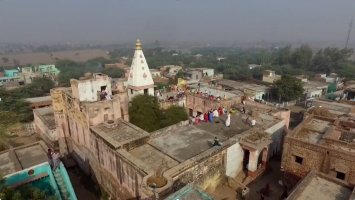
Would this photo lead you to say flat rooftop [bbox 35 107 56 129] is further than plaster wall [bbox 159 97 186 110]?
No

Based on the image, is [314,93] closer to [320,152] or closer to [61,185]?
[320,152]

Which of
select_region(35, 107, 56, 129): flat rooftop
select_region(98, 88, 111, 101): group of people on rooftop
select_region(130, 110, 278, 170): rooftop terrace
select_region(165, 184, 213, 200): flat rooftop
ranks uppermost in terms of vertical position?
select_region(98, 88, 111, 101): group of people on rooftop

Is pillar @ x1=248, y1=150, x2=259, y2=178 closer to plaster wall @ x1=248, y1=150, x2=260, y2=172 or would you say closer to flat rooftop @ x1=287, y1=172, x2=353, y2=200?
plaster wall @ x1=248, y1=150, x2=260, y2=172

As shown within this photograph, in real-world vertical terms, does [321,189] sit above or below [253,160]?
above

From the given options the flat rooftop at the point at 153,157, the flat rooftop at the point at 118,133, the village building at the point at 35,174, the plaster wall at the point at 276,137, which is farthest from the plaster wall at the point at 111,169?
the plaster wall at the point at 276,137

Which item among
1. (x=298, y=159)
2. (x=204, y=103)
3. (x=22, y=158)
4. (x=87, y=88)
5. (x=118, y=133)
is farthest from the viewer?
(x=204, y=103)

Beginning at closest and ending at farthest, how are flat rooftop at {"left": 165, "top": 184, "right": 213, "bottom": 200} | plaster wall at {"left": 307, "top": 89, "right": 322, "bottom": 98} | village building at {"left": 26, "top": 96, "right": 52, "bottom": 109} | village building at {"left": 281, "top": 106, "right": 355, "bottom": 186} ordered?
1. flat rooftop at {"left": 165, "top": 184, "right": 213, "bottom": 200}
2. village building at {"left": 281, "top": 106, "right": 355, "bottom": 186}
3. village building at {"left": 26, "top": 96, "right": 52, "bottom": 109}
4. plaster wall at {"left": 307, "top": 89, "right": 322, "bottom": 98}

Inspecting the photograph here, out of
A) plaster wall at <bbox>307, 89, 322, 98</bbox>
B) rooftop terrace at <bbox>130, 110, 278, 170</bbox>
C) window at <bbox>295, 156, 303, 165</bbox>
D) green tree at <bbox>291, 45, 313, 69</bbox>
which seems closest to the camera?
rooftop terrace at <bbox>130, 110, 278, 170</bbox>

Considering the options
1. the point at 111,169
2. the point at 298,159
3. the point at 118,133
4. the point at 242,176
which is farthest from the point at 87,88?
the point at 298,159

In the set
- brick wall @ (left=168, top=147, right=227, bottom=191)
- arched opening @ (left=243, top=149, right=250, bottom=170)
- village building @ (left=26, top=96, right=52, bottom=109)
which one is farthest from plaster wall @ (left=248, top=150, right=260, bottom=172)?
village building @ (left=26, top=96, right=52, bottom=109)
